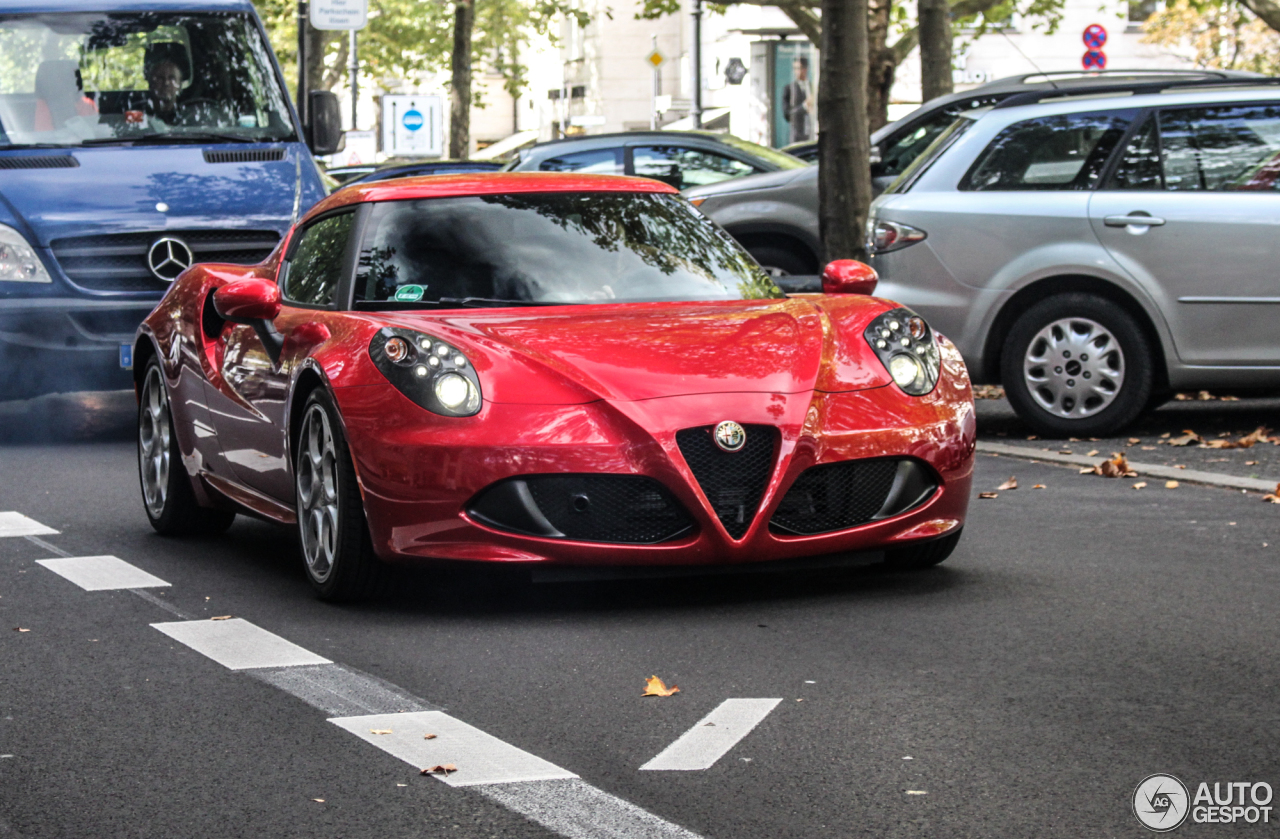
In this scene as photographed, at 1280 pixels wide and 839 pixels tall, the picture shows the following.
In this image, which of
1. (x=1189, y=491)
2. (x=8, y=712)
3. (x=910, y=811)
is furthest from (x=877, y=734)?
(x=1189, y=491)

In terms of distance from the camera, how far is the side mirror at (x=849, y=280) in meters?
7.14

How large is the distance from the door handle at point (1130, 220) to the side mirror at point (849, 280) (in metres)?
3.30

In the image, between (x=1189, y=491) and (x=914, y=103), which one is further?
(x=914, y=103)

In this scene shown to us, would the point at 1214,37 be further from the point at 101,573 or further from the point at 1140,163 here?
the point at 101,573

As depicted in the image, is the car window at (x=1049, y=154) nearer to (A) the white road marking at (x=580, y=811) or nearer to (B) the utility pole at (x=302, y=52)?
(A) the white road marking at (x=580, y=811)

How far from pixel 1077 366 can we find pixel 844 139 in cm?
368

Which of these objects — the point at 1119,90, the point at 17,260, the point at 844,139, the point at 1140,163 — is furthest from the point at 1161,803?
the point at 844,139

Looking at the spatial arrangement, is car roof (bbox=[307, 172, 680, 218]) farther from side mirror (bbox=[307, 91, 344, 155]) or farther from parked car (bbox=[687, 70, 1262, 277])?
parked car (bbox=[687, 70, 1262, 277])

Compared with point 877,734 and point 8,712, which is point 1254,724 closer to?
point 877,734

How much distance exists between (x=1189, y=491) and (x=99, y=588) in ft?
14.4

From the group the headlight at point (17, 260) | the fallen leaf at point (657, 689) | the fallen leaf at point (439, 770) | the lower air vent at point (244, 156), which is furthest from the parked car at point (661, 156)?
the fallen leaf at point (439, 770)

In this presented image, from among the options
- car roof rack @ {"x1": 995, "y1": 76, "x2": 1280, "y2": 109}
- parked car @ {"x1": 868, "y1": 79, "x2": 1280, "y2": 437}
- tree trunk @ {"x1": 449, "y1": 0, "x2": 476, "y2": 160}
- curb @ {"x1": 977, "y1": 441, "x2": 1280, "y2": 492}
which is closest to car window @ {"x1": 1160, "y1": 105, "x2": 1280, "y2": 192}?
parked car @ {"x1": 868, "y1": 79, "x2": 1280, "y2": 437}

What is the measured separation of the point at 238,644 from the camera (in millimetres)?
5672

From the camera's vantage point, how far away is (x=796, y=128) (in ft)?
148
